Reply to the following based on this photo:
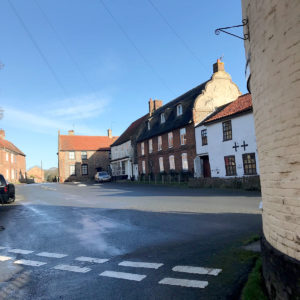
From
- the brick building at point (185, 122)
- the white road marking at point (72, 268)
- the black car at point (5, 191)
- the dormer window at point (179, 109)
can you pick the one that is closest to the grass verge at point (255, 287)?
the white road marking at point (72, 268)

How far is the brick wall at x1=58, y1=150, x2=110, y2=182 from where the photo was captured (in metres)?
62.8

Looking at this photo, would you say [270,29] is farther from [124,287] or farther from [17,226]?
[17,226]

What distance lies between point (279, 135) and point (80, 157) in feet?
209

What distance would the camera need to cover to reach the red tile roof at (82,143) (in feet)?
212

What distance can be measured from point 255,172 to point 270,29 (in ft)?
68.0

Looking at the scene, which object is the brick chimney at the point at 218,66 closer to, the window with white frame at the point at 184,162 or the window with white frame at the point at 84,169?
the window with white frame at the point at 184,162

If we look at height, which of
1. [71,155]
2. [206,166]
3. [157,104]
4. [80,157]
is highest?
[157,104]

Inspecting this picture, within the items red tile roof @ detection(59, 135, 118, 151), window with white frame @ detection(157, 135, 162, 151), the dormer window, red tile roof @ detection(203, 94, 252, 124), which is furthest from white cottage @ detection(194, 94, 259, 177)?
red tile roof @ detection(59, 135, 118, 151)

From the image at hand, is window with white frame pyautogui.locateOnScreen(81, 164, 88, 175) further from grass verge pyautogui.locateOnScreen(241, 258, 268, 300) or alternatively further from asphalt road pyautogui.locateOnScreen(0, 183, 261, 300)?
grass verge pyautogui.locateOnScreen(241, 258, 268, 300)

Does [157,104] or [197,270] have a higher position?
[157,104]

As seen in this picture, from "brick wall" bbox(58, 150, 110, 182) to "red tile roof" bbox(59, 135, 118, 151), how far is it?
3.16 feet

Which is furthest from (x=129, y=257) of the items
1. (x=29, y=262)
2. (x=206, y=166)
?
(x=206, y=166)

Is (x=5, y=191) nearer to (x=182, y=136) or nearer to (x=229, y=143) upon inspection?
(x=229, y=143)

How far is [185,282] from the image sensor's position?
4.58 m
